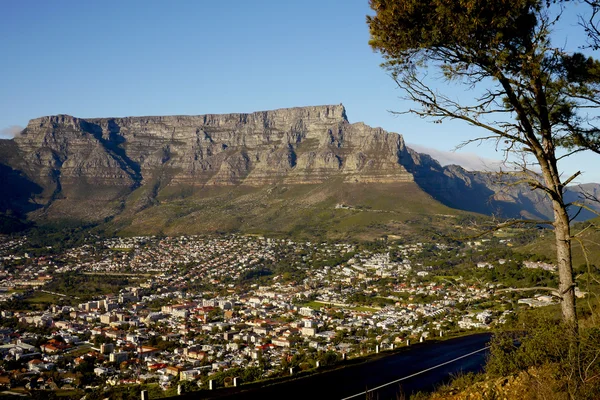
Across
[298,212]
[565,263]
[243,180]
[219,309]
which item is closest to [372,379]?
[565,263]

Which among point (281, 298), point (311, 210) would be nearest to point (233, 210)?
point (311, 210)

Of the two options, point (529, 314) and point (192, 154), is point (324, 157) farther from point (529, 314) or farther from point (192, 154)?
point (529, 314)

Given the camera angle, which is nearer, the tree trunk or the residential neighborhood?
the tree trunk

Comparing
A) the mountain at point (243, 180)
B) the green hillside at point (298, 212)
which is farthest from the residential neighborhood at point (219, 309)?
the mountain at point (243, 180)

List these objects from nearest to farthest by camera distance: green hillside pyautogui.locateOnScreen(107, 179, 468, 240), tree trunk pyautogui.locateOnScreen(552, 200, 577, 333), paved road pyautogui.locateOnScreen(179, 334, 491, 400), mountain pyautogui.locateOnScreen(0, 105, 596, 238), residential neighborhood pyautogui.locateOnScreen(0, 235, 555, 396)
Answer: tree trunk pyautogui.locateOnScreen(552, 200, 577, 333) < paved road pyautogui.locateOnScreen(179, 334, 491, 400) < residential neighborhood pyautogui.locateOnScreen(0, 235, 555, 396) < green hillside pyautogui.locateOnScreen(107, 179, 468, 240) < mountain pyautogui.locateOnScreen(0, 105, 596, 238)

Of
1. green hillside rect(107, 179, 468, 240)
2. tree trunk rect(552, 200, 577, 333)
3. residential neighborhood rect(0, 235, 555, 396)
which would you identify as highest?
tree trunk rect(552, 200, 577, 333)

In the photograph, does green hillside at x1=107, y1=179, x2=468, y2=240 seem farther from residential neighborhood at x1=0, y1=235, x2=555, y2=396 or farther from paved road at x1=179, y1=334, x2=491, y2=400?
paved road at x1=179, y1=334, x2=491, y2=400

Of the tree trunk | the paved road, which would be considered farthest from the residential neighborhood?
the paved road
